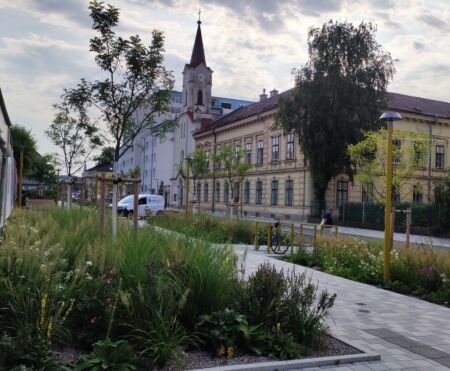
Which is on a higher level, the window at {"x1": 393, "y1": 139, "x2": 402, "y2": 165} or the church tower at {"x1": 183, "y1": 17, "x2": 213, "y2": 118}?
the church tower at {"x1": 183, "y1": 17, "x2": 213, "y2": 118}

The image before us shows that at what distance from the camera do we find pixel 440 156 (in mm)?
45875

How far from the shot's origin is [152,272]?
5.44 metres

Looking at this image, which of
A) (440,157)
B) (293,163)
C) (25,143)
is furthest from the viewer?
(440,157)

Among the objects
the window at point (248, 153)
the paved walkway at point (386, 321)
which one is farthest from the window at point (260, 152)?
the paved walkway at point (386, 321)

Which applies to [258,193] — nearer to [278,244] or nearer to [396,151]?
[396,151]

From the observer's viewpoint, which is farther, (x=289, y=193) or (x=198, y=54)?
(x=198, y=54)

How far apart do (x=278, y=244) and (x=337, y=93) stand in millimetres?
22137

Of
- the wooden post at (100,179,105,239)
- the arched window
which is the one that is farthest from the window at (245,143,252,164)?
the wooden post at (100,179,105,239)

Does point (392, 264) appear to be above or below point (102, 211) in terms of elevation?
below

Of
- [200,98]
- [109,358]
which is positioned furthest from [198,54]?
[109,358]

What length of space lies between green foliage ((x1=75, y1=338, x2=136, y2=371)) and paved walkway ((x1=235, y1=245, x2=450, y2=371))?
209 centimetres

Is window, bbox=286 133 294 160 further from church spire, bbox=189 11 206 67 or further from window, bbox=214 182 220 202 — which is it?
church spire, bbox=189 11 206 67

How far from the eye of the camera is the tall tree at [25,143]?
32.5m

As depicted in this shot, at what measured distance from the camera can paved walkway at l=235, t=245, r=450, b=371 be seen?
Answer: 5.52 metres
